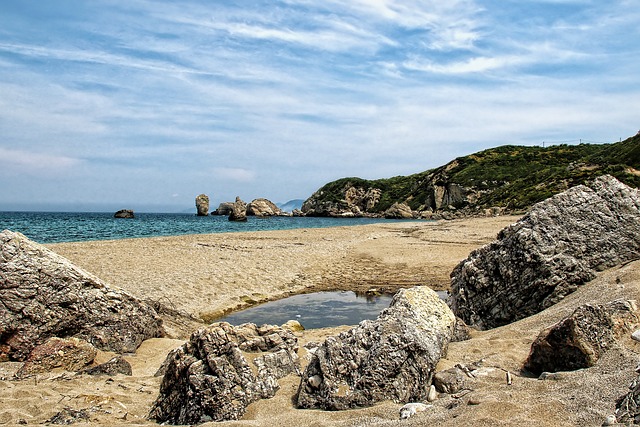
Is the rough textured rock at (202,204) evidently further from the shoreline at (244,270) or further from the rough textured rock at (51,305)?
the rough textured rock at (51,305)

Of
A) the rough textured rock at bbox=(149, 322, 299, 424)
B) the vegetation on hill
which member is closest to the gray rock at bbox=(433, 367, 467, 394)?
the rough textured rock at bbox=(149, 322, 299, 424)

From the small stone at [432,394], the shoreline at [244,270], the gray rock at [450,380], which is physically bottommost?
the shoreline at [244,270]

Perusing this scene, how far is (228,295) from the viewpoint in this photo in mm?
15258

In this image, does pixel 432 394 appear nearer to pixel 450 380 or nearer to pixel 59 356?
pixel 450 380

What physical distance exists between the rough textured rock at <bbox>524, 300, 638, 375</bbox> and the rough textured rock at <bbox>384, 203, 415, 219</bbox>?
101 meters

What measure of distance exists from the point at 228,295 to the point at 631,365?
1257cm

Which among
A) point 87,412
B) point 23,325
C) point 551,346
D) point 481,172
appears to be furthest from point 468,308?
point 481,172

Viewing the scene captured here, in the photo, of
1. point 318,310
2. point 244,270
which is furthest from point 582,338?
point 244,270

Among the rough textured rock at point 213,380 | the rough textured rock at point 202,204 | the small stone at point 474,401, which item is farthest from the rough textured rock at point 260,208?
the small stone at point 474,401

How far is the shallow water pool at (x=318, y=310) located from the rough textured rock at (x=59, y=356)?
19.1 feet

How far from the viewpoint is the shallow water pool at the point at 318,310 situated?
499 inches

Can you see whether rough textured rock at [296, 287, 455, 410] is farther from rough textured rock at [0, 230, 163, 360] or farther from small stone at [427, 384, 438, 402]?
rough textured rock at [0, 230, 163, 360]

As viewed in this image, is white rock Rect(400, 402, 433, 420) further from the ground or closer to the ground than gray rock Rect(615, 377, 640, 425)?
closer to the ground

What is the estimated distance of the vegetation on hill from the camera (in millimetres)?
62750
